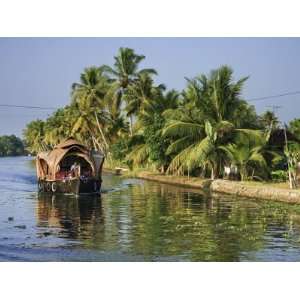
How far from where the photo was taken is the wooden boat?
2181 centimetres

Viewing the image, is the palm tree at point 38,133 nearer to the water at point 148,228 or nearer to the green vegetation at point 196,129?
the green vegetation at point 196,129

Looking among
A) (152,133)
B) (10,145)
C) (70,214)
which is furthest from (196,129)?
(10,145)

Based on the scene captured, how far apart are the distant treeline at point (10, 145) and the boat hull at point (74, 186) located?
76.5m

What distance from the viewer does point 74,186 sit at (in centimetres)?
2180

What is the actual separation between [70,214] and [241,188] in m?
6.56

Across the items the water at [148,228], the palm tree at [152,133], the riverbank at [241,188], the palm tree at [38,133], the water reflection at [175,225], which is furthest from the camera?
the palm tree at [38,133]

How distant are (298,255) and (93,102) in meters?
29.8

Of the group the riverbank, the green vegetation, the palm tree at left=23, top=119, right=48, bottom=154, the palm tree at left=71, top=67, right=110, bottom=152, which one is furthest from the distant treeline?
the riverbank

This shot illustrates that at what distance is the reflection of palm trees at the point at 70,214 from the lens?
45.4 feet

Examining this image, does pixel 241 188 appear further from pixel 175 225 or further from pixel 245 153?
pixel 175 225

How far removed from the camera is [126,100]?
34.4 m

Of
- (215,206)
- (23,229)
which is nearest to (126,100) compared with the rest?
(215,206)

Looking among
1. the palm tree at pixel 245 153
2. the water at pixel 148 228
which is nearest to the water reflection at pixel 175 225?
the water at pixel 148 228

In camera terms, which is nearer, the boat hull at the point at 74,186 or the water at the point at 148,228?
the water at the point at 148,228
